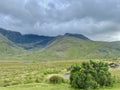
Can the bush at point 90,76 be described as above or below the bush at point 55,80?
above

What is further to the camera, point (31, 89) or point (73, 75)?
point (73, 75)

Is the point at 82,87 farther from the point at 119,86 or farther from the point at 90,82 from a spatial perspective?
the point at 119,86

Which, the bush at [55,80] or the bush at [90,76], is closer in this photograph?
the bush at [90,76]

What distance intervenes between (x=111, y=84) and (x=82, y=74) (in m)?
6.47

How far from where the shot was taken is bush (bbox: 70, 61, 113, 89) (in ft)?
145

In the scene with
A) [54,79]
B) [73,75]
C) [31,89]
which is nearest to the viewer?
[31,89]

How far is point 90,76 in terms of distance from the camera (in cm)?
4525

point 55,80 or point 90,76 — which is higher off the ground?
point 90,76

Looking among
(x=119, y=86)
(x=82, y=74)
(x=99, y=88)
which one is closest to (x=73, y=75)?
(x=82, y=74)

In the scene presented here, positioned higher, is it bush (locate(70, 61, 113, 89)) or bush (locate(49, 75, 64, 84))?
bush (locate(70, 61, 113, 89))

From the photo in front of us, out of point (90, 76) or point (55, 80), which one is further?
point (55, 80)

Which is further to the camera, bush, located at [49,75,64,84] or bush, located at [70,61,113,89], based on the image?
bush, located at [49,75,64,84]

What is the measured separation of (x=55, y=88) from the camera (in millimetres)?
43719

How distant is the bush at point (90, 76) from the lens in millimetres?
44250
